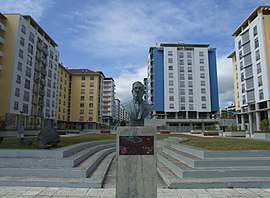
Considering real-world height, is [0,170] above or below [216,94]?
below

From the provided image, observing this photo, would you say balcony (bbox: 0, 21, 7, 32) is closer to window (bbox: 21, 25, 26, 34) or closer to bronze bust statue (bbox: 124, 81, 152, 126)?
window (bbox: 21, 25, 26, 34)

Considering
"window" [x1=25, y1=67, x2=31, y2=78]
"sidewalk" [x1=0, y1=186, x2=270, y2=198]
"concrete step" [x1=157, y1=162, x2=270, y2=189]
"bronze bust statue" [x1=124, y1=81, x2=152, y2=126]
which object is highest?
"window" [x1=25, y1=67, x2=31, y2=78]

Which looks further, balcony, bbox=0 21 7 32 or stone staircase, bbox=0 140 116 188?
balcony, bbox=0 21 7 32

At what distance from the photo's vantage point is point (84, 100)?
76500 mm

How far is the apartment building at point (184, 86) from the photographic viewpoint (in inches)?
2557

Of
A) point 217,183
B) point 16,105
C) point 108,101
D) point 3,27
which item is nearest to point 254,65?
point 217,183

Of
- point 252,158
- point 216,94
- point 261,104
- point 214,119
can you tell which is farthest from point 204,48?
point 252,158

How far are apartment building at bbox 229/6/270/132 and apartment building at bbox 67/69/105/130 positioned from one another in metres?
46.3

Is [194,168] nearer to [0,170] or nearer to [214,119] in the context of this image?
[0,170]

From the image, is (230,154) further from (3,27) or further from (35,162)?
(3,27)

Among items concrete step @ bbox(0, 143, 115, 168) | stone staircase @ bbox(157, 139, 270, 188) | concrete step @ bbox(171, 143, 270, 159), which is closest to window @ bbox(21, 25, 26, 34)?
concrete step @ bbox(0, 143, 115, 168)

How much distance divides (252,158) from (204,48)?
62851 millimetres

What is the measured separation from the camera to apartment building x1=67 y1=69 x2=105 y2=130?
75188 millimetres

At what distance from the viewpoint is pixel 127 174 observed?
5.78 meters
